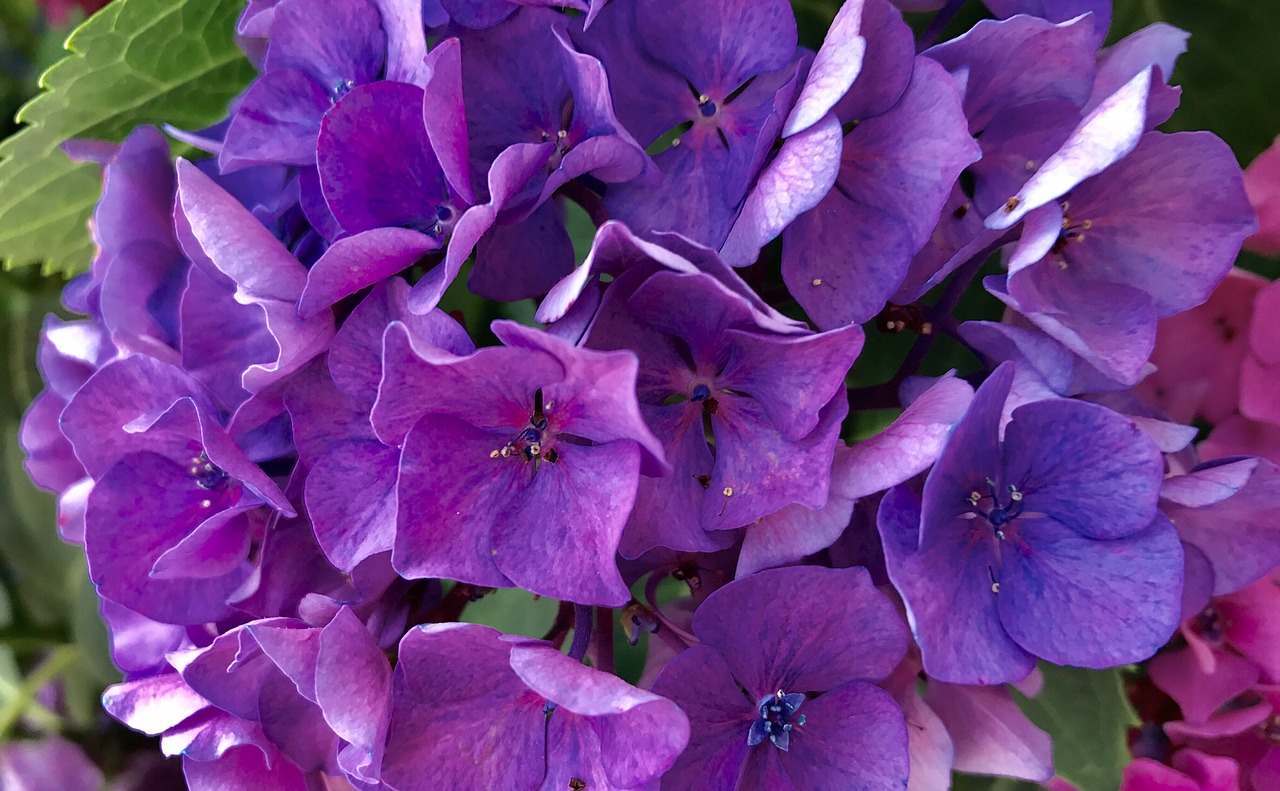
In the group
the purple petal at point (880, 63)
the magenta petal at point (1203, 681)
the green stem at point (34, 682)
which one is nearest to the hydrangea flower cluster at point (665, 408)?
the purple petal at point (880, 63)

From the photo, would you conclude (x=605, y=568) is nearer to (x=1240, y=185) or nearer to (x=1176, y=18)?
(x=1240, y=185)

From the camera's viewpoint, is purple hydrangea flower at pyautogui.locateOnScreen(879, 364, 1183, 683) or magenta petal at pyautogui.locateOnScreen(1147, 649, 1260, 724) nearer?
purple hydrangea flower at pyautogui.locateOnScreen(879, 364, 1183, 683)

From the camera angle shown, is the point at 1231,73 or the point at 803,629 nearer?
the point at 803,629

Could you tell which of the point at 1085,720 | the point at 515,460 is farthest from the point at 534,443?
the point at 1085,720

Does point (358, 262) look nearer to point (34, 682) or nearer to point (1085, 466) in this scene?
point (1085, 466)

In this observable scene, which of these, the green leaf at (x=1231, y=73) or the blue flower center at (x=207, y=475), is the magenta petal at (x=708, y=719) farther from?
the green leaf at (x=1231, y=73)

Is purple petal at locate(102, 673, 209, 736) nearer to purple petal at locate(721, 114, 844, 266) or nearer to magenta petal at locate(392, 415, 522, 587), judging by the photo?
magenta petal at locate(392, 415, 522, 587)

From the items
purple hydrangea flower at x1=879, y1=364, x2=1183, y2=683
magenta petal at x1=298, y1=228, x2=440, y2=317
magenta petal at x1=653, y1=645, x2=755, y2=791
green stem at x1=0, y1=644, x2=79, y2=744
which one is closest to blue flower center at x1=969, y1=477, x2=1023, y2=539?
purple hydrangea flower at x1=879, y1=364, x2=1183, y2=683
